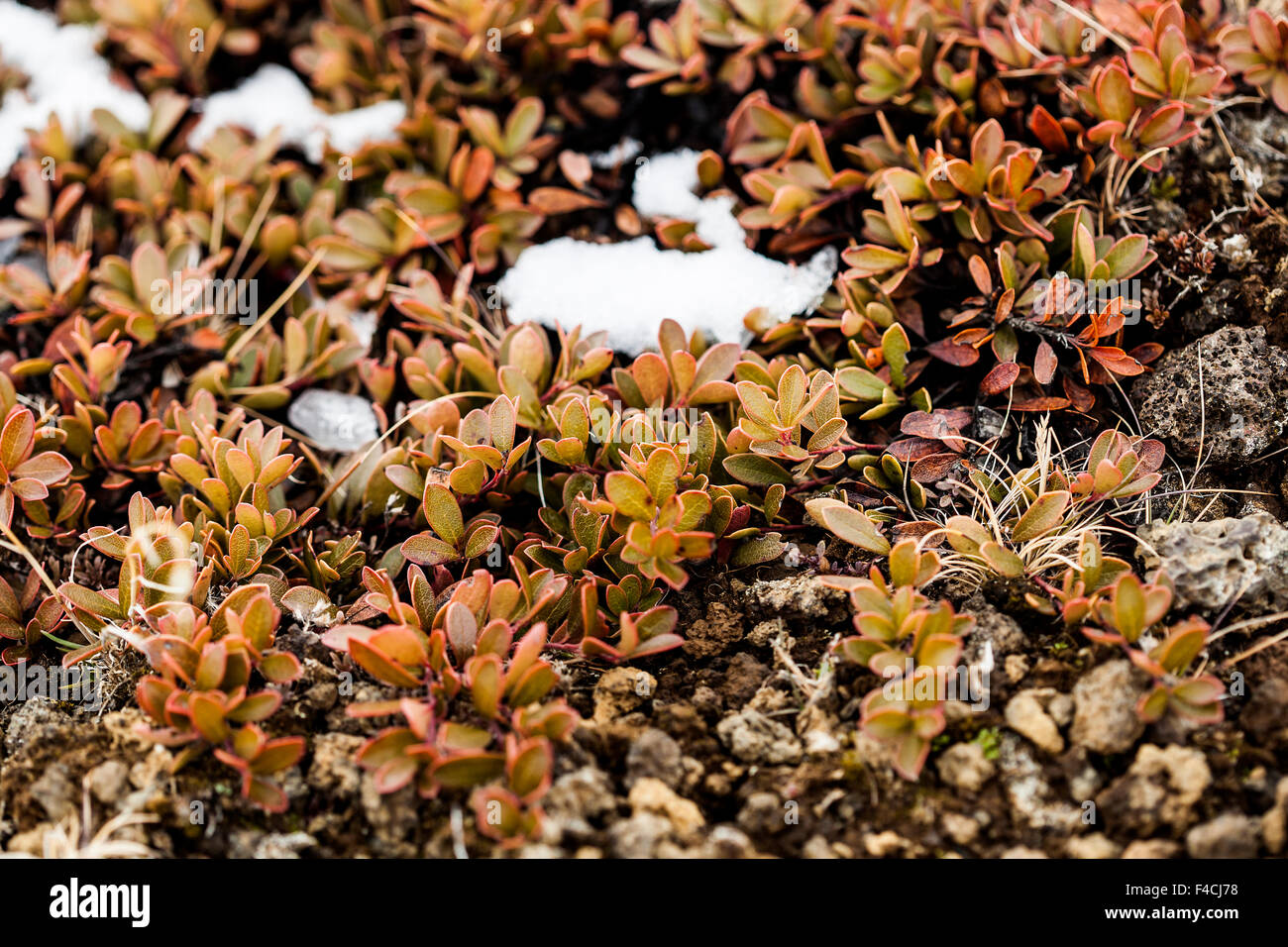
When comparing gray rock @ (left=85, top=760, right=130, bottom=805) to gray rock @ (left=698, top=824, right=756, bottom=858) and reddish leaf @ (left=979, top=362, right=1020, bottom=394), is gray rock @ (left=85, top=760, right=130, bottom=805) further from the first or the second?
reddish leaf @ (left=979, top=362, right=1020, bottom=394)

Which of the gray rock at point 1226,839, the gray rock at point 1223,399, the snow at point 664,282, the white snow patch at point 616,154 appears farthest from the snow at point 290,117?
the gray rock at point 1226,839

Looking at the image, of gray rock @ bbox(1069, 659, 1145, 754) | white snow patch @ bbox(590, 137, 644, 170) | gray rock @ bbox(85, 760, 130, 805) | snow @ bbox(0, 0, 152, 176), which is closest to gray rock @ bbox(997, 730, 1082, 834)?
gray rock @ bbox(1069, 659, 1145, 754)

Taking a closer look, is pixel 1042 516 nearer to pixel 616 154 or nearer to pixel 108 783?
pixel 616 154

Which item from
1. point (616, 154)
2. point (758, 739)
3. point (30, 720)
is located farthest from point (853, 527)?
point (30, 720)

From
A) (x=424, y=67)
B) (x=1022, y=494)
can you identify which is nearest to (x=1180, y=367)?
(x=1022, y=494)

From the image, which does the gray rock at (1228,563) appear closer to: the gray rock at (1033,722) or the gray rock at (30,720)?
the gray rock at (1033,722)

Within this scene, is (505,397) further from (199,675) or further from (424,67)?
(424,67)
